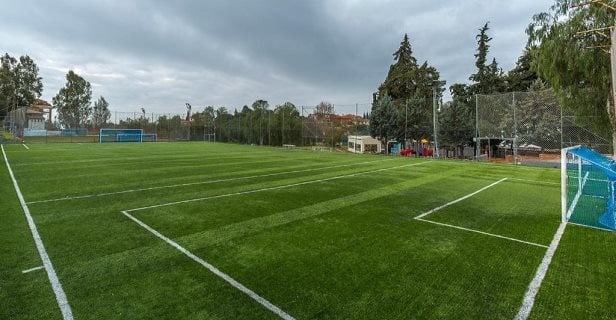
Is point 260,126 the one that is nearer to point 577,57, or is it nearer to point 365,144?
point 365,144

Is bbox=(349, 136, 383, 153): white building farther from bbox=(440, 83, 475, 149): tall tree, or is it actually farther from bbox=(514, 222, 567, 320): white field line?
bbox=(514, 222, 567, 320): white field line

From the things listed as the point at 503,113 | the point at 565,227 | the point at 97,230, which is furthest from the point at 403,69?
the point at 97,230

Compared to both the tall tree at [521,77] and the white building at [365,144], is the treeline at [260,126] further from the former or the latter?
the tall tree at [521,77]

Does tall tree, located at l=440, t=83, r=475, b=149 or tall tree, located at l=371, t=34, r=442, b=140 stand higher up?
tall tree, located at l=371, t=34, r=442, b=140

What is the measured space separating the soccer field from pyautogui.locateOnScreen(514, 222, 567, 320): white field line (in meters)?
0.06

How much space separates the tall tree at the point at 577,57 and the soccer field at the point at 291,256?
6.70m

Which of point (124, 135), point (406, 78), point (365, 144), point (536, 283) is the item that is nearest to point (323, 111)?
point (365, 144)

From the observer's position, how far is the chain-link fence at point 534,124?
66.9 feet

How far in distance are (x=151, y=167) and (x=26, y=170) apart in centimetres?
465

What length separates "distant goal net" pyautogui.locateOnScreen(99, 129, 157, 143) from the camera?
1740 inches

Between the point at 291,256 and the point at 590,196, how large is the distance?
1037cm

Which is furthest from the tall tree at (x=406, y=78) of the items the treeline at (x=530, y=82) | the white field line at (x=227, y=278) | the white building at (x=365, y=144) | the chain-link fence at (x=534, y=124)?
the white field line at (x=227, y=278)

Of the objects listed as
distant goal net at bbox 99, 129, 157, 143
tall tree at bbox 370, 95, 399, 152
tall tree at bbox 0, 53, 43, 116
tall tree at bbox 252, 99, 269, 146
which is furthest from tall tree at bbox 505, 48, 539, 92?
tall tree at bbox 0, 53, 43, 116

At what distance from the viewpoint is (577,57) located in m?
12.9
